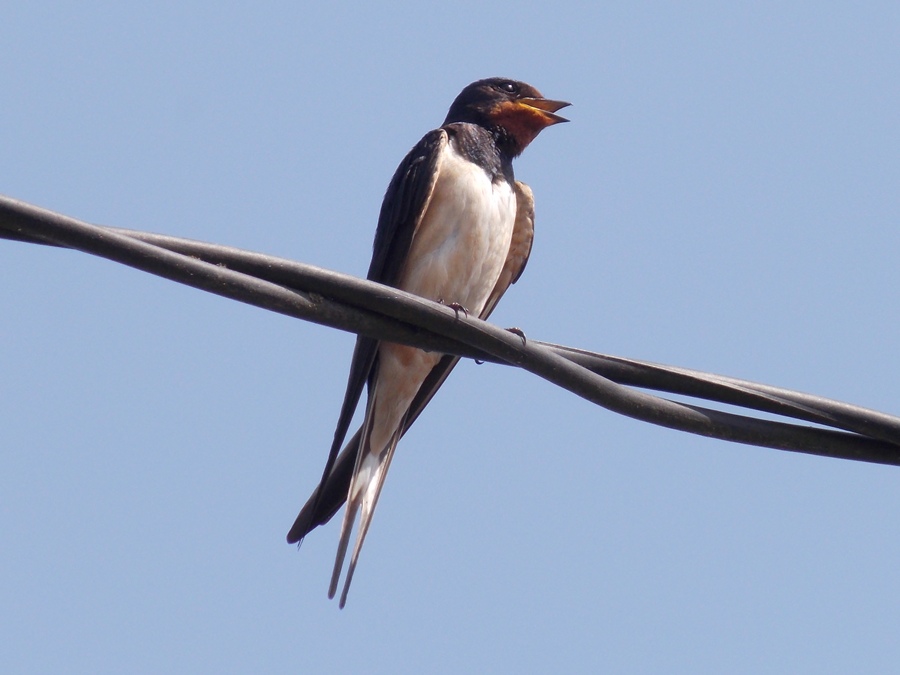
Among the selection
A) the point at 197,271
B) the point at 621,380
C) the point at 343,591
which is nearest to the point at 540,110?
the point at 343,591

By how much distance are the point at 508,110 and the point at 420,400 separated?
4.74 ft

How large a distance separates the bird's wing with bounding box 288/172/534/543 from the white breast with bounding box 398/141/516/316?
0.94ft

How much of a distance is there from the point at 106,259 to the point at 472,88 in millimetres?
3854

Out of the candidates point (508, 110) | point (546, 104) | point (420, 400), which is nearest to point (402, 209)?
point (420, 400)

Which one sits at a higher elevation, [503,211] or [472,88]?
[472,88]

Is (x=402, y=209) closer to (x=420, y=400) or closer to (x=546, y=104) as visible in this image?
(x=420, y=400)

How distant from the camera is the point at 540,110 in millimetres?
5617

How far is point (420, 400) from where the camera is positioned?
Result: 16.3 feet

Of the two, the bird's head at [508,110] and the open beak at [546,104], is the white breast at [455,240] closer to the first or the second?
the bird's head at [508,110]

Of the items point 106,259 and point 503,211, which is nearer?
point 106,259

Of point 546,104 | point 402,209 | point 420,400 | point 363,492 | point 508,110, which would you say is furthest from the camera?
point 546,104

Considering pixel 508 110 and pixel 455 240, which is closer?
pixel 455 240

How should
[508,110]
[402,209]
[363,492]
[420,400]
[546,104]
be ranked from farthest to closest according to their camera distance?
[546,104]
[508,110]
[420,400]
[402,209]
[363,492]

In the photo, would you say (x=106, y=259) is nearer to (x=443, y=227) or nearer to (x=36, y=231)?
(x=36, y=231)
